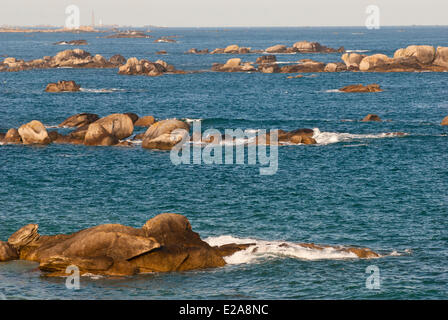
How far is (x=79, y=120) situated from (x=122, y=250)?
4886 cm

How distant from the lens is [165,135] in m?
67.6

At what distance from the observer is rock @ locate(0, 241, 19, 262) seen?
112ft

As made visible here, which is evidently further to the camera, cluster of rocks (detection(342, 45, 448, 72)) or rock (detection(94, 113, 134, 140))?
cluster of rocks (detection(342, 45, 448, 72))

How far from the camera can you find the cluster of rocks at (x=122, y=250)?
32094mm

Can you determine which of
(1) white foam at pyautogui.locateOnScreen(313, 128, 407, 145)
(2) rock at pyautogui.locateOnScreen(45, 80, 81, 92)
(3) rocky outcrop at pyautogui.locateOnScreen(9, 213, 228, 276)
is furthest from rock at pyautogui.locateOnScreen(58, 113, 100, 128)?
(3) rocky outcrop at pyautogui.locateOnScreen(9, 213, 228, 276)

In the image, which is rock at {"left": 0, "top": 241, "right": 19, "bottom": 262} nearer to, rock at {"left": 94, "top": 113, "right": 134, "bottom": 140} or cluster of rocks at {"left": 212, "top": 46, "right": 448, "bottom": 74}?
rock at {"left": 94, "top": 113, "right": 134, "bottom": 140}

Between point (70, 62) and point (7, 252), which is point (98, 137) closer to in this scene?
point (7, 252)

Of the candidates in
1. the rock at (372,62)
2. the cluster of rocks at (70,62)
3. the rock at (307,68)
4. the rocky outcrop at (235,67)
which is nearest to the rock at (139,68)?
the rocky outcrop at (235,67)

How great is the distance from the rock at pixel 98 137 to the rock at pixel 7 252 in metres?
34.4

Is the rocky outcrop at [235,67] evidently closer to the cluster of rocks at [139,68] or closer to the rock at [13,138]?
the cluster of rocks at [139,68]

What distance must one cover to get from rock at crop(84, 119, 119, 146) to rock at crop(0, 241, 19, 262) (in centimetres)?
3436

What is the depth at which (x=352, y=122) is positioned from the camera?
83.9m

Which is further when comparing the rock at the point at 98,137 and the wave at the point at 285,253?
the rock at the point at 98,137
